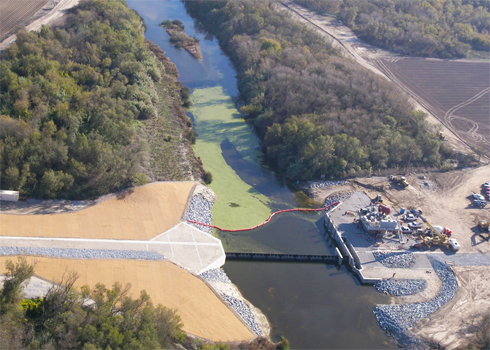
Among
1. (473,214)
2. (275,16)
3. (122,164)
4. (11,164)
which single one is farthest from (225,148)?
(275,16)

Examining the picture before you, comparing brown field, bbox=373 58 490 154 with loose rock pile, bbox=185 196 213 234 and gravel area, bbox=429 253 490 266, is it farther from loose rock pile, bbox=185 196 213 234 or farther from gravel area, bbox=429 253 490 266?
loose rock pile, bbox=185 196 213 234

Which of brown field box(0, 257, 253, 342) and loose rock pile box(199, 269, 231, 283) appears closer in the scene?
brown field box(0, 257, 253, 342)

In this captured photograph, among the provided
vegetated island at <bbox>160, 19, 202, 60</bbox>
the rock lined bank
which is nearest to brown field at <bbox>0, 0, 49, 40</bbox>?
vegetated island at <bbox>160, 19, 202, 60</bbox>

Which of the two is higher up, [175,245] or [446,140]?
[175,245]

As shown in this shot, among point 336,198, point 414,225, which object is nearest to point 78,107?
point 336,198

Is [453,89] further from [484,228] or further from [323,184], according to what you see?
[323,184]

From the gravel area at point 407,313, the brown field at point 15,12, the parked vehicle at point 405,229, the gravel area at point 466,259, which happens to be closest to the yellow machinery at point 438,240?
the gravel area at point 466,259

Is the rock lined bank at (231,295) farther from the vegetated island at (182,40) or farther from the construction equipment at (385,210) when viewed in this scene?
the vegetated island at (182,40)

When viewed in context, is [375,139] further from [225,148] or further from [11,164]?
[11,164]
